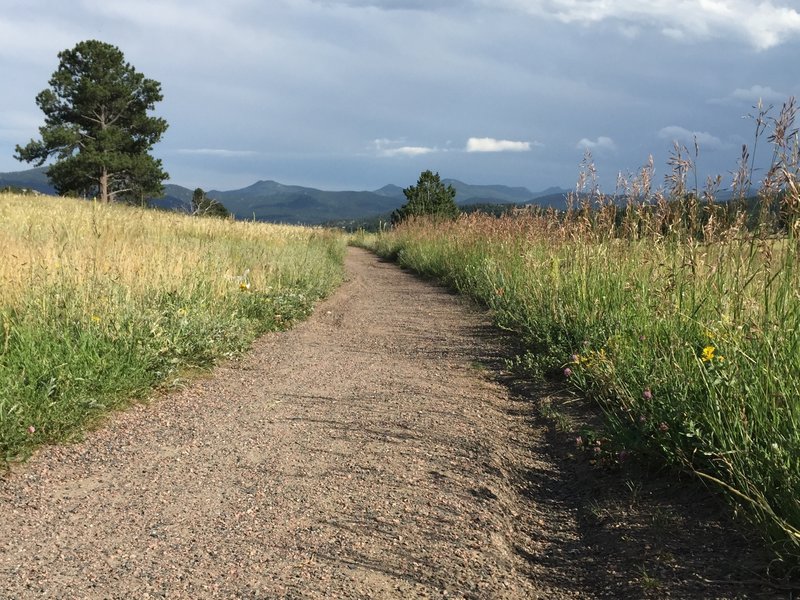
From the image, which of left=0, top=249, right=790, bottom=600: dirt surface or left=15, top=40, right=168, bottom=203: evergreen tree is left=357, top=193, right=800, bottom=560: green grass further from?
left=15, top=40, right=168, bottom=203: evergreen tree

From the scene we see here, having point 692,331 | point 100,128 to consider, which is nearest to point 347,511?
point 692,331

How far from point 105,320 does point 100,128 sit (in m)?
39.2

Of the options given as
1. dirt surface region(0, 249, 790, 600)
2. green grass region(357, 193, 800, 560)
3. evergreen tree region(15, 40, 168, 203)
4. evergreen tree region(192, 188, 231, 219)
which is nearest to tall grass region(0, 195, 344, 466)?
dirt surface region(0, 249, 790, 600)

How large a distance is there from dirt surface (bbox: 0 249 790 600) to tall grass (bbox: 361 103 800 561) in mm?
265

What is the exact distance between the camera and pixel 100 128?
1526 inches

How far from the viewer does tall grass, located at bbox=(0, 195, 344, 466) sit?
3742mm

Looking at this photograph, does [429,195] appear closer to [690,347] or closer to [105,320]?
[105,320]

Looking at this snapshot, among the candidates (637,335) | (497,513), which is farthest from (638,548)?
(637,335)

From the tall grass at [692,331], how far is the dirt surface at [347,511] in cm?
26

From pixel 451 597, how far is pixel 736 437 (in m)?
1.45

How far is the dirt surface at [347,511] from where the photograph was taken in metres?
2.27

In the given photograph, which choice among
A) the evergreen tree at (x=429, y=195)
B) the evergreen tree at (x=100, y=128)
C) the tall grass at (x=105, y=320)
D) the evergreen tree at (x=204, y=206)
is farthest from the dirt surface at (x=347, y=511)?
the evergreen tree at (x=100, y=128)

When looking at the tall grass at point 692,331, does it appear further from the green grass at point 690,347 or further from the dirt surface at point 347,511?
the dirt surface at point 347,511

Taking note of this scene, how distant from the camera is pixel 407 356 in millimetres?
6207
